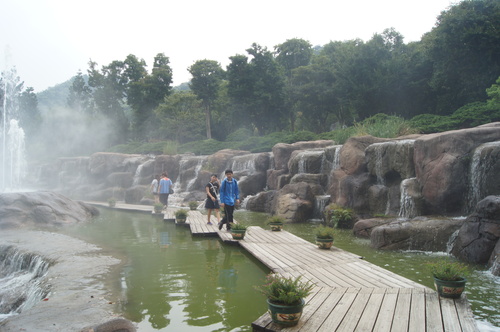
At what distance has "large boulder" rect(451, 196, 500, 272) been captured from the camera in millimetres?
8297

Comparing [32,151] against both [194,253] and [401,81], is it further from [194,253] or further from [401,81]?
[194,253]

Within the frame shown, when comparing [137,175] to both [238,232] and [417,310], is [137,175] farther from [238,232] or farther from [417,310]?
[417,310]

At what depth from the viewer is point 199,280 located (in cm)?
705

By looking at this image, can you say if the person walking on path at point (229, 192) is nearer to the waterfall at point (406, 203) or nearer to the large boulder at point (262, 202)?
the waterfall at point (406, 203)

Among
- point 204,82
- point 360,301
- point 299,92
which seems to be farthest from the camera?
point 204,82

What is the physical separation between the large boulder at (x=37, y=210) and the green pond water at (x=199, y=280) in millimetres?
2941

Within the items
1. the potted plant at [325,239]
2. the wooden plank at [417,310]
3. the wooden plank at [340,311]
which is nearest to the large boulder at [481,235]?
the potted plant at [325,239]

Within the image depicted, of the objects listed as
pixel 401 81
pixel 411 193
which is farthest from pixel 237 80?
pixel 411 193

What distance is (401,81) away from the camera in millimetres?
33781

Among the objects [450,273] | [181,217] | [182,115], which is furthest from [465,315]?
[182,115]

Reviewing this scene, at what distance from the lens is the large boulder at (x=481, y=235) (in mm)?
8297

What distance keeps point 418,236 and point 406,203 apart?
2710 mm

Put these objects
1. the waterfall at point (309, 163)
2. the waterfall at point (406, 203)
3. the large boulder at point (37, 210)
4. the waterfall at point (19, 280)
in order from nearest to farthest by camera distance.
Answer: the waterfall at point (19, 280) → the waterfall at point (406, 203) → the large boulder at point (37, 210) → the waterfall at point (309, 163)

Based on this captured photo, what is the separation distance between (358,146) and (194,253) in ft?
30.3
